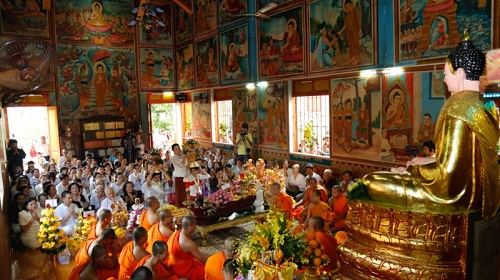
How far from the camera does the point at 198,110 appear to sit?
17.4 m

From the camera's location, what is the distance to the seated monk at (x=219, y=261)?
448cm

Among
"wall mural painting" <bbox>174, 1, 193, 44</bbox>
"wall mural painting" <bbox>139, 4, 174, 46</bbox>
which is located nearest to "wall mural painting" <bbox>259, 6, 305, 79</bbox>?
"wall mural painting" <bbox>174, 1, 193, 44</bbox>

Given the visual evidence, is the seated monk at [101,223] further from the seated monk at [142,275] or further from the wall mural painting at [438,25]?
the wall mural painting at [438,25]

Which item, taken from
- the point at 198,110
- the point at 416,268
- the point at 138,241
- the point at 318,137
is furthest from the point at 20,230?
the point at 198,110

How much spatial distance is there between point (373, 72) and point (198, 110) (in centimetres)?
962

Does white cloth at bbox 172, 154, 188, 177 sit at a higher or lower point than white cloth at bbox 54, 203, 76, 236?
higher

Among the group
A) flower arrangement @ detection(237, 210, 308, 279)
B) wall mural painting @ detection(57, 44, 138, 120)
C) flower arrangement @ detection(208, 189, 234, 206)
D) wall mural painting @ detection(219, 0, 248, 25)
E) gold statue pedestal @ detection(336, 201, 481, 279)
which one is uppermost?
wall mural painting @ detection(219, 0, 248, 25)

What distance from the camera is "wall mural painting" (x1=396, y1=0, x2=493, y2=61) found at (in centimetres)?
720

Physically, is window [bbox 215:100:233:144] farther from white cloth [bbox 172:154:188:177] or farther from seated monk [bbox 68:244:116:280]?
seated monk [bbox 68:244:116:280]

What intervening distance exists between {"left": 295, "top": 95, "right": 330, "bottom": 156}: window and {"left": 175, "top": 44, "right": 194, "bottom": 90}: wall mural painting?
23.0ft

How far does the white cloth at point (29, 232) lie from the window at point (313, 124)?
7.32m

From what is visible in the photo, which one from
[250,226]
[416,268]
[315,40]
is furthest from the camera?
[315,40]

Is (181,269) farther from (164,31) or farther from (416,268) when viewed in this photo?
(164,31)

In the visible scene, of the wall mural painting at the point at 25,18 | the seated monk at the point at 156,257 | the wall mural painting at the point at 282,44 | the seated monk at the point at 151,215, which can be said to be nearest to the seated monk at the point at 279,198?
the seated monk at the point at 151,215
